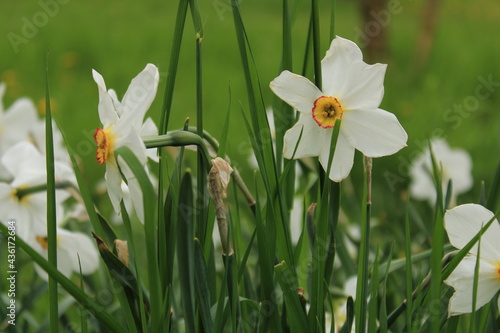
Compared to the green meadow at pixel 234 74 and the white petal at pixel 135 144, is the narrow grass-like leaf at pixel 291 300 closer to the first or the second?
the white petal at pixel 135 144

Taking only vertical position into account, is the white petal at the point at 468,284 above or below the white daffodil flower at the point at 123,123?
below

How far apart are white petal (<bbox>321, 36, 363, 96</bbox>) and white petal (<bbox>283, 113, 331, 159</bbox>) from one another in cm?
4

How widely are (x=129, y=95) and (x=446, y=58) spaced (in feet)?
14.5

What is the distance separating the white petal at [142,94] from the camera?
587 mm

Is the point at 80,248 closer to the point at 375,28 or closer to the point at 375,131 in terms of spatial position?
the point at 375,131

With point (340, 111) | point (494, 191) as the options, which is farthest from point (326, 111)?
point (494, 191)

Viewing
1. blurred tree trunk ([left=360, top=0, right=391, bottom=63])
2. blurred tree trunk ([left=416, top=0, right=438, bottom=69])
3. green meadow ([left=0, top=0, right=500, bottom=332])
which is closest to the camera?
green meadow ([left=0, top=0, right=500, bottom=332])

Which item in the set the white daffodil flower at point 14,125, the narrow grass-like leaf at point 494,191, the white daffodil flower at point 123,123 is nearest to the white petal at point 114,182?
the white daffodil flower at point 123,123

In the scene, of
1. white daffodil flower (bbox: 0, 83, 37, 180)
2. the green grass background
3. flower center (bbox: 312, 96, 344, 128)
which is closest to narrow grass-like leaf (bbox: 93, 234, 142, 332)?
flower center (bbox: 312, 96, 344, 128)

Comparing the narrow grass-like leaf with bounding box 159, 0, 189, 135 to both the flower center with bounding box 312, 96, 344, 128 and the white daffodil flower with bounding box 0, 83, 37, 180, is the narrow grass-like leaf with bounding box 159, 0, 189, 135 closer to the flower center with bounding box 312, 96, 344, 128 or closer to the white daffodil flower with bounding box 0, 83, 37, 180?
the flower center with bounding box 312, 96, 344, 128

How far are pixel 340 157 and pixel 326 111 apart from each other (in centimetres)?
5

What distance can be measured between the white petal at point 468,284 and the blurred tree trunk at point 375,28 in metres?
3.55

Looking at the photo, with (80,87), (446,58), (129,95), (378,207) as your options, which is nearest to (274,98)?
(129,95)

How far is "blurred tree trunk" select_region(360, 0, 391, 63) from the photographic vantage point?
13.6 ft
